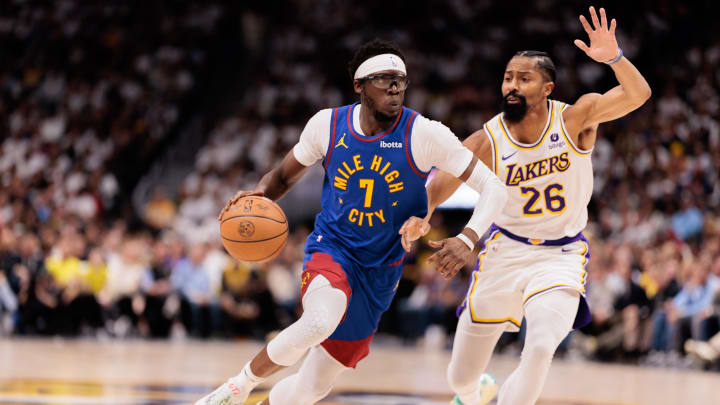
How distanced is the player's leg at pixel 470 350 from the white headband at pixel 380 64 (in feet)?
4.74

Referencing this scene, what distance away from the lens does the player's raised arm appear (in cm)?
502

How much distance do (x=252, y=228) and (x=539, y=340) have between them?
1.58m

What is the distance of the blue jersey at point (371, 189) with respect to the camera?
4.88 metres

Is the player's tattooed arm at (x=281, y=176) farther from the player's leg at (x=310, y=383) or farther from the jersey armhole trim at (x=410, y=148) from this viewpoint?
the player's leg at (x=310, y=383)

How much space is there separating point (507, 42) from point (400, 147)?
1407cm

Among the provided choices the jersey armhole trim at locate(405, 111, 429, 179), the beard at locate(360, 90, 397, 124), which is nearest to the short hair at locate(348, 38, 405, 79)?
the beard at locate(360, 90, 397, 124)

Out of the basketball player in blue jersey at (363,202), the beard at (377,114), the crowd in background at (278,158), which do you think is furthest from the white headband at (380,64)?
the crowd in background at (278,158)

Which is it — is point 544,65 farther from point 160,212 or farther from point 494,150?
point 160,212

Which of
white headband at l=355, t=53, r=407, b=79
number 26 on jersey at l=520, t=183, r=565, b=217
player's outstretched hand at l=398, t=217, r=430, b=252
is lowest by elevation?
player's outstretched hand at l=398, t=217, r=430, b=252

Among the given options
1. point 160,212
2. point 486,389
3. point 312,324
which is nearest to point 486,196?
point 312,324

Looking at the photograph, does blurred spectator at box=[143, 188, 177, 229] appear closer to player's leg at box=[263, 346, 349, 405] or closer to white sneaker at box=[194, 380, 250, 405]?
player's leg at box=[263, 346, 349, 405]

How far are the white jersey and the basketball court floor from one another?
2312 millimetres

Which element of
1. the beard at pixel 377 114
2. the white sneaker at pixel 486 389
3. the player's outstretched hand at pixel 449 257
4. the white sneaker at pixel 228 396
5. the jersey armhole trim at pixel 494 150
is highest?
the beard at pixel 377 114

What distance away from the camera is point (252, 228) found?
4.98 m
